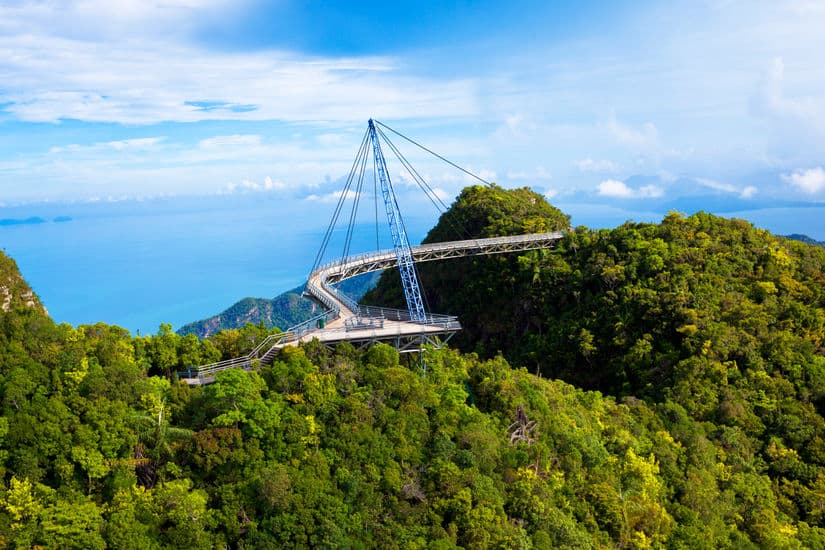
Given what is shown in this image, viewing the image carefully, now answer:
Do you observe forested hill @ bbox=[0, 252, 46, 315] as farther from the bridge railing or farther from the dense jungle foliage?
the bridge railing

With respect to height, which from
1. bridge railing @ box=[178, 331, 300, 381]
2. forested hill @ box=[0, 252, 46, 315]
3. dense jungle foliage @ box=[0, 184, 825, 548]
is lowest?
dense jungle foliage @ box=[0, 184, 825, 548]

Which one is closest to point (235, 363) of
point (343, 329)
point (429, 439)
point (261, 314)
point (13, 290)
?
point (343, 329)

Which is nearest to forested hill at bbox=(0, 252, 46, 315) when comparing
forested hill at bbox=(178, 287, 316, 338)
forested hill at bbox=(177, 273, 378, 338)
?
forested hill at bbox=(177, 273, 378, 338)

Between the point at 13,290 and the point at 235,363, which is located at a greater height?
the point at 13,290

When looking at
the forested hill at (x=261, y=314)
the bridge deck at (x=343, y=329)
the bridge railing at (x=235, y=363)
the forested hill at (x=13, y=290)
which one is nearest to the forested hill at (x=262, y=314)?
the forested hill at (x=261, y=314)

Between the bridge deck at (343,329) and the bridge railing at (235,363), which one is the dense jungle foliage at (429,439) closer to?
the bridge railing at (235,363)

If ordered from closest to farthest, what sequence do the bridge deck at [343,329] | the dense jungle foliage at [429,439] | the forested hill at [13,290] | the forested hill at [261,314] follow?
the dense jungle foliage at [429,439] < the bridge deck at [343,329] < the forested hill at [13,290] < the forested hill at [261,314]

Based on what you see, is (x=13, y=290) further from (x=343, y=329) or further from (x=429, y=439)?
(x=429, y=439)

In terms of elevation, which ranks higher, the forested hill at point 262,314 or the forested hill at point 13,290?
the forested hill at point 13,290

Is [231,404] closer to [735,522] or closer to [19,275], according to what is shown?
[19,275]
